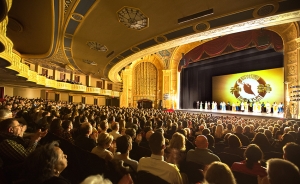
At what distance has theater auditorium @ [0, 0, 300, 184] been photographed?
198 cm

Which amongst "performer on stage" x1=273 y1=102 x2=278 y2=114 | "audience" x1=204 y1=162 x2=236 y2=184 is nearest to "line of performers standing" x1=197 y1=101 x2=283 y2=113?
"performer on stage" x1=273 y1=102 x2=278 y2=114

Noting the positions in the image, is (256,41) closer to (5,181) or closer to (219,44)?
(219,44)

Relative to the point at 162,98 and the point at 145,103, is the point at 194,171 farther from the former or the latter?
the point at 145,103

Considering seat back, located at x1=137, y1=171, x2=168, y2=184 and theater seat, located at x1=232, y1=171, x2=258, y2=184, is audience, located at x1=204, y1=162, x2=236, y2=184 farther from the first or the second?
theater seat, located at x1=232, y1=171, x2=258, y2=184

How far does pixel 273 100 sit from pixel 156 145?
18.5 metres

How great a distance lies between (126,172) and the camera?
190cm

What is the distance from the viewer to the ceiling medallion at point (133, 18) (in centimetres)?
673

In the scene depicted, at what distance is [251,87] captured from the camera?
18.4 meters

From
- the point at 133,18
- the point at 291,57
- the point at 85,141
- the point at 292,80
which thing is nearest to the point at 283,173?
the point at 85,141

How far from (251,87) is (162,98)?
34.5ft

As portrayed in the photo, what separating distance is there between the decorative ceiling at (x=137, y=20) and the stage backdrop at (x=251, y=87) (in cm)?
1165

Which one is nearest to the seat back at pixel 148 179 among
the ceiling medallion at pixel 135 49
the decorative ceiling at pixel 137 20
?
the decorative ceiling at pixel 137 20

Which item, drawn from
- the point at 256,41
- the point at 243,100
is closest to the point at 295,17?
the point at 256,41

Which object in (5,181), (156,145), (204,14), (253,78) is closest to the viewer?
(5,181)
